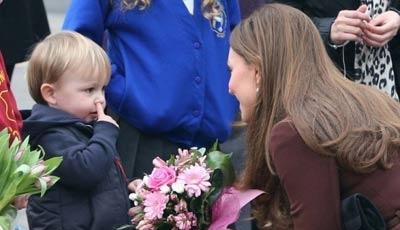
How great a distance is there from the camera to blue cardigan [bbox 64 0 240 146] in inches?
149

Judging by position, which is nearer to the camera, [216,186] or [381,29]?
[216,186]

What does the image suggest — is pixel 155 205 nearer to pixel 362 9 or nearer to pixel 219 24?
pixel 219 24

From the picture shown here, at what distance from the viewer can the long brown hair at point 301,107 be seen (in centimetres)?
297

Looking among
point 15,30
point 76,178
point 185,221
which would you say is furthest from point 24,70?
point 185,221

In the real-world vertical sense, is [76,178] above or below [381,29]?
below

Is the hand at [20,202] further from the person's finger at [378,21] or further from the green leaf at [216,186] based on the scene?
the person's finger at [378,21]

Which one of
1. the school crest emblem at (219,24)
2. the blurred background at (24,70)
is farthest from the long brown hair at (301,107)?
the blurred background at (24,70)

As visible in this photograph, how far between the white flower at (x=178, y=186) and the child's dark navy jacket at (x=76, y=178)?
0.42 metres

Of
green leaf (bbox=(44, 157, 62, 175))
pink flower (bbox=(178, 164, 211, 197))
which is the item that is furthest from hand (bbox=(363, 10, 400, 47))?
green leaf (bbox=(44, 157, 62, 175))

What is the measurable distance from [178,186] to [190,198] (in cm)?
6

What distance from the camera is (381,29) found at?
3.94 metres

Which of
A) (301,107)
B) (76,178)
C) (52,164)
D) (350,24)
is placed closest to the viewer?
(52,164)

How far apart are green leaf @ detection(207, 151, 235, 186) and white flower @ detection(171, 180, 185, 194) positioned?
0.13 m

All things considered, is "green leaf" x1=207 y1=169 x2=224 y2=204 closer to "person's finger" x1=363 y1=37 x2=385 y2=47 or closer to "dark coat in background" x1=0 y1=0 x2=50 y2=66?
"person's finger" x1=363 y1=37 x2=385 y2=47
